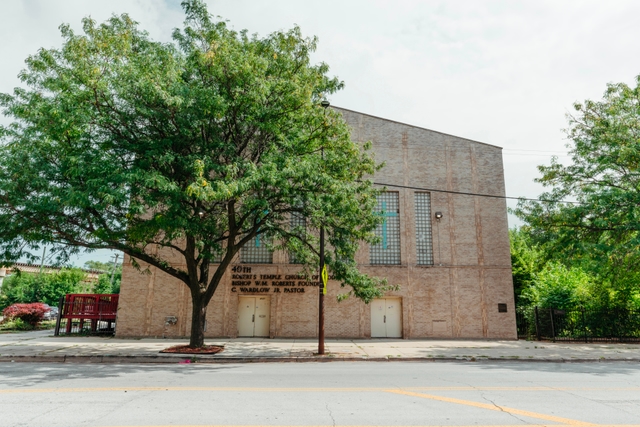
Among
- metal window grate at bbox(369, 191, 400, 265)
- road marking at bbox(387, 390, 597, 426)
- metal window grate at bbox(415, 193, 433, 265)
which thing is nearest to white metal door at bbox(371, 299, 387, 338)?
metal window grate at bbox(369, 191, 400, 265)

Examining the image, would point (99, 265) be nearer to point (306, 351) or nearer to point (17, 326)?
point (17, 326)

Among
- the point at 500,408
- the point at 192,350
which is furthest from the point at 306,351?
the point at 500,408

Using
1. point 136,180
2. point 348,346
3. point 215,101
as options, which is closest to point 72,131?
point 136,180

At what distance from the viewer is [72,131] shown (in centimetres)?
1171

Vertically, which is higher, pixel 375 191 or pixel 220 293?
pixel 375 191

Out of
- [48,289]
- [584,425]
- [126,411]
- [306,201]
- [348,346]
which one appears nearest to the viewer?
[584,425]

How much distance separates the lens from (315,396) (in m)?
7.65

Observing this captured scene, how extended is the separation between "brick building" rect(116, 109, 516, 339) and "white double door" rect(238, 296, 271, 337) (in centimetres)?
5

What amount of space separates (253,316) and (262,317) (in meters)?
0.46

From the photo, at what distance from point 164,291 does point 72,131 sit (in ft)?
35.1

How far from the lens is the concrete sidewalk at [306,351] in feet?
45.0

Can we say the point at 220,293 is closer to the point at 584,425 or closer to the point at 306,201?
the point at 306,201

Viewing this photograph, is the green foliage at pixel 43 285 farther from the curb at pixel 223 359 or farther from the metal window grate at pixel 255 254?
the curb at pixel 223 359

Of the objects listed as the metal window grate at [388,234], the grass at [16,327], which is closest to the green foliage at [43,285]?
the grass at [16,327]
